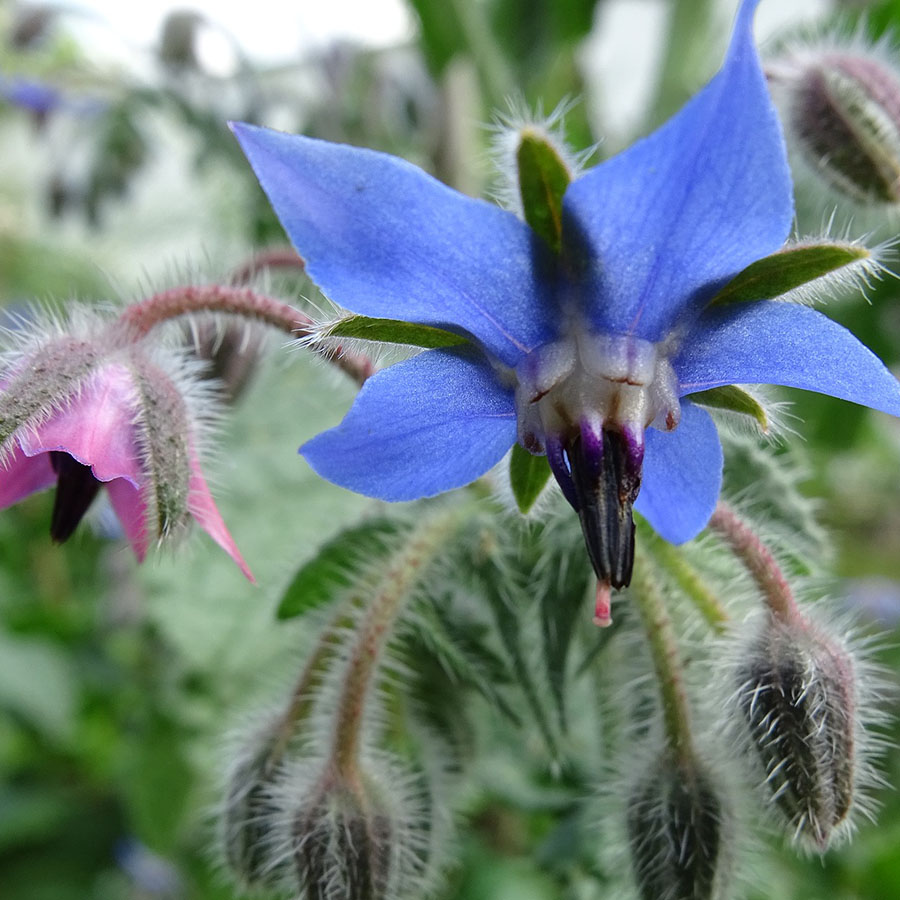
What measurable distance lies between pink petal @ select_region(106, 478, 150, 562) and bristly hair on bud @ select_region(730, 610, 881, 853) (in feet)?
1.21

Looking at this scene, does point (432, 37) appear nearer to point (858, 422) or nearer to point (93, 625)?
point (858, 422)

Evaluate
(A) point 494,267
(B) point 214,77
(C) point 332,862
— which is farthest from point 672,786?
(B) point 214,77

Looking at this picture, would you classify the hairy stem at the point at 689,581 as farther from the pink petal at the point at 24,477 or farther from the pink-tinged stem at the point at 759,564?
the pink petal at the point at 24,477

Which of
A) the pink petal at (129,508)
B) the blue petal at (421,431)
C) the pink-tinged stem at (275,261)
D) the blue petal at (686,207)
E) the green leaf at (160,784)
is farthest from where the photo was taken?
the green leaf at (160,784)

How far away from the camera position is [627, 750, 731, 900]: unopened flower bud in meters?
0.64

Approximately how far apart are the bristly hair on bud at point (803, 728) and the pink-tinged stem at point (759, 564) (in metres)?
0.01

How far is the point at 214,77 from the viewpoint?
1693mm

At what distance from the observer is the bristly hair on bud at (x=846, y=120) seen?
2.49 ft

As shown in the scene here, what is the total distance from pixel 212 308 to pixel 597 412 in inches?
11.3

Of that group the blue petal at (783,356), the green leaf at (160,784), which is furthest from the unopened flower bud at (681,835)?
the green leaf at (160,784)

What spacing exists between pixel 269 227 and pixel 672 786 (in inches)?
48.2

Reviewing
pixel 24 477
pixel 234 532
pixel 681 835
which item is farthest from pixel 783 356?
pixel 234 532

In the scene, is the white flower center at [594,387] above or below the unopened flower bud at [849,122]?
below

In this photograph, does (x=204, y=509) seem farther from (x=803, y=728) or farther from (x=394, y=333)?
(x=803, y=728)
